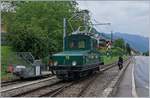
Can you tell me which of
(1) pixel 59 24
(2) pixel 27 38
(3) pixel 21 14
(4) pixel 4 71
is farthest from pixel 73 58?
(3) pixel 21 14

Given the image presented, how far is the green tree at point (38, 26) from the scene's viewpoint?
41.1 meters

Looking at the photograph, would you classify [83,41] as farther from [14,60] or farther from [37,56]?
[37,56]

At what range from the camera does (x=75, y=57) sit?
26.6 m

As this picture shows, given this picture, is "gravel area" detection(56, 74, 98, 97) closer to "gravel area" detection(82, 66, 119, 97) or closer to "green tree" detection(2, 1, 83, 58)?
"gravel area" detection(82, 66, 119, 97)

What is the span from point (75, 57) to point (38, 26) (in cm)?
2578

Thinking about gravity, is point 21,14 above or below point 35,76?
above

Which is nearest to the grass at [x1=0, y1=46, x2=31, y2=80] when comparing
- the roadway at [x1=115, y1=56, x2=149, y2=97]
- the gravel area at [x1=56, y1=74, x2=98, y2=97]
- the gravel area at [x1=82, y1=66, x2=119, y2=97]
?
the gravel area at [x1=82, y1=66, x2=119, y2=97]

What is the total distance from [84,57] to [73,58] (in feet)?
2.30

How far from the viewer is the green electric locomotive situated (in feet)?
86.5

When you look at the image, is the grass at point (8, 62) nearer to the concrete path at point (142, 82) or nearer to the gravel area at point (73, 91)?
the gravel area at point (73, 91)

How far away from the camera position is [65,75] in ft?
87.8

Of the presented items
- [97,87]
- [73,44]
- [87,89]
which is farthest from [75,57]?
[87,89]

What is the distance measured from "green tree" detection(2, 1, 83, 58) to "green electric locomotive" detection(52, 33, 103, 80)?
1200 cm

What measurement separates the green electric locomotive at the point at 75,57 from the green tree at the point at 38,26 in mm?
11998
